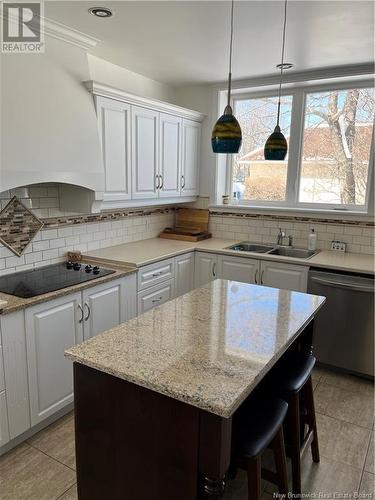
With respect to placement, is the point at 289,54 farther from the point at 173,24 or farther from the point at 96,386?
the point at 96,386

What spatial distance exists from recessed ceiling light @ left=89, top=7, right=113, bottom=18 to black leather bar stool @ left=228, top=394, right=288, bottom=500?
7.50 ft

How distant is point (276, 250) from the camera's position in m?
3.75

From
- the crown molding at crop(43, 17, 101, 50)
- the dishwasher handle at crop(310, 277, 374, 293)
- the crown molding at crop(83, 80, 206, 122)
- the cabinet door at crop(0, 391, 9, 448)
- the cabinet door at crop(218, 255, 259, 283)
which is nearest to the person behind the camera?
the cabinet door at crop(0, 391, 9, 448)

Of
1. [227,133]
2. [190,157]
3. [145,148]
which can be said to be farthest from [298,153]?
[227,133]

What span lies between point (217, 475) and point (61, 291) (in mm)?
1482

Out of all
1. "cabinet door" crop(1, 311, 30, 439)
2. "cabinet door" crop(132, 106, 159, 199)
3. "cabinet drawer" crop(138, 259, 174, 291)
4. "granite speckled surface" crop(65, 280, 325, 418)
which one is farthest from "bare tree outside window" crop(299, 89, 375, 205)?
"cabinet door" crop(1, 311, 30, 439)

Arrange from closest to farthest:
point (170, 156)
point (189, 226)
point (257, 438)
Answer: point (257, 438), point (170, 156), point (189, 226)

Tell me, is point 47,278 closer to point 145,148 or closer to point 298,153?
point 145,148

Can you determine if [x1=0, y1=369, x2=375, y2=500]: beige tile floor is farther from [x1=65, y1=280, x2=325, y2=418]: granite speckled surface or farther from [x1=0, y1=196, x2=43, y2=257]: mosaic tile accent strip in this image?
[x1=0, y1=196, x2=43, y2=257]: mosaic tile accent strip

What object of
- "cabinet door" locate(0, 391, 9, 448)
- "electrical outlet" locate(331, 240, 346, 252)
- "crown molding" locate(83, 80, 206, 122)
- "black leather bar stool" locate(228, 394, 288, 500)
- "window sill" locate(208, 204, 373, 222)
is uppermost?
"crown molding" locate(83, 80, 206, 122)

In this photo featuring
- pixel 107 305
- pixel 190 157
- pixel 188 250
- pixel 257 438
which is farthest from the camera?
pixel 190 157

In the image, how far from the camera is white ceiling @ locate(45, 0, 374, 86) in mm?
2113

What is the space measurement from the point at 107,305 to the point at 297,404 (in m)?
1.47

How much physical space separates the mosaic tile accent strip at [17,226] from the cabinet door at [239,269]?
5.46 ft
